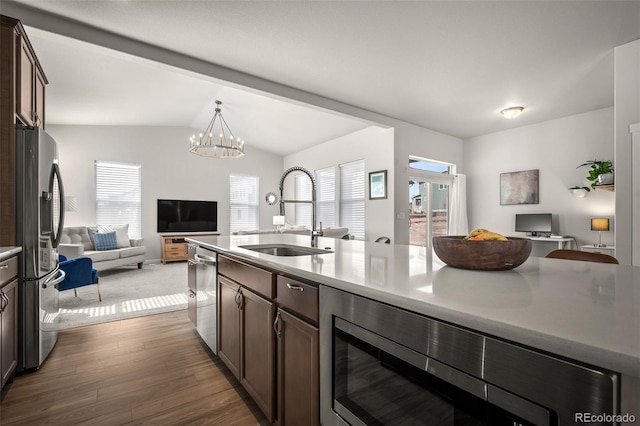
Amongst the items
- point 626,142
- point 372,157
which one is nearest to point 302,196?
point 372,157

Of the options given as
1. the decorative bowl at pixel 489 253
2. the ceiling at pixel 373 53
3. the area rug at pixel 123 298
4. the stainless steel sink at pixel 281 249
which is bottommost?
the area rug at pixel 123 298

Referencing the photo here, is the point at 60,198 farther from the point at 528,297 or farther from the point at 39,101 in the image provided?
the point at 528,297

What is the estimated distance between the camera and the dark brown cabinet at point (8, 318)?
5.80 feet

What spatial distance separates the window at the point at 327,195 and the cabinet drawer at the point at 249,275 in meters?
5.08

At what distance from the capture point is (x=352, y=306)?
0.98 meters

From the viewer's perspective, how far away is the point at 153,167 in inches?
280

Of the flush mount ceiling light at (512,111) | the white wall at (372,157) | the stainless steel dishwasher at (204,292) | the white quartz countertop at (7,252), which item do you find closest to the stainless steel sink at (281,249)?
the stainless steel dishwasher at (204,292)

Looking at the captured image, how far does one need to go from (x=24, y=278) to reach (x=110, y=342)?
0.87 meters

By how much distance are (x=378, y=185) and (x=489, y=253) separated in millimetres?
4852

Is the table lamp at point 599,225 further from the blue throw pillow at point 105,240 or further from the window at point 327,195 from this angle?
the blue throw pillow at point 105,240

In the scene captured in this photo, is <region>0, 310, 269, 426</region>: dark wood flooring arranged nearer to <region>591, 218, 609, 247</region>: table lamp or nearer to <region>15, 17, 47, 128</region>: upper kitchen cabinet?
<region>15, 17, 47, 128</region>: upper kitchen cabinet

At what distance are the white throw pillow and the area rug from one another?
60 centimetres

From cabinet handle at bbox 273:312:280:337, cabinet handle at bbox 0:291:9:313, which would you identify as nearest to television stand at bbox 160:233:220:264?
cabinet handle at bbox 0:291:9:313

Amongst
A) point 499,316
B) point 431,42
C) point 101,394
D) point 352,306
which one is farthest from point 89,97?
point 499,316
